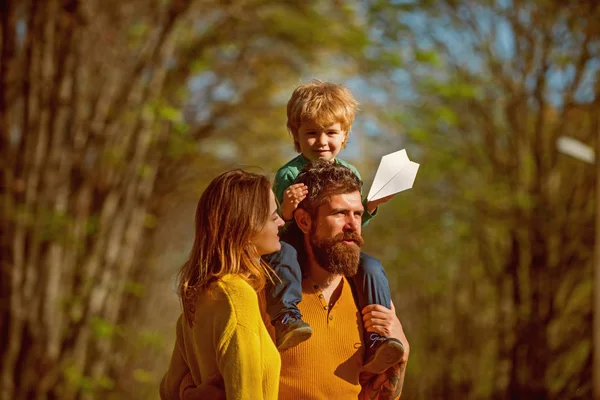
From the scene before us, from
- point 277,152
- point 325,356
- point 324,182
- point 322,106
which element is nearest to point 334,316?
point 325,356

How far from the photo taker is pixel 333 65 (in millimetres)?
19031

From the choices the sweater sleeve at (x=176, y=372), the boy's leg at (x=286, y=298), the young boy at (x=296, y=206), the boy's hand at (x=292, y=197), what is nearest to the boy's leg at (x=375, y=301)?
the young boy at (x=296, y=206)

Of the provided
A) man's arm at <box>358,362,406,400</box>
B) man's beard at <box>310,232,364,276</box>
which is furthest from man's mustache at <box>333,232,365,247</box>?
man's arm at <box>358,362,406,400</box>

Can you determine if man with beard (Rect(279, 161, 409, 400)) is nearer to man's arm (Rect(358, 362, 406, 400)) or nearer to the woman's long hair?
man's arm (Rect(358, 362, 406, 400))

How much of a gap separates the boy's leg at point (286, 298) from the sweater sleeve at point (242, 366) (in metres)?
0.30

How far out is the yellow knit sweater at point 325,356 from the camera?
4230mm

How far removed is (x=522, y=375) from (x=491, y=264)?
2335 millimetres

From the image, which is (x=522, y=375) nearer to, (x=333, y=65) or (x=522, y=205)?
(x=522, y=205)

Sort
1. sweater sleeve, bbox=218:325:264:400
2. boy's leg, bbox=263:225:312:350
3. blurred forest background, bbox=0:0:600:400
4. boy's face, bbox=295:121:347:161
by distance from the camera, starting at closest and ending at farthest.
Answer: sweater sleeve, bbox=218:325:264:400, boy's leg, bbox=263:225:312:350, boy's face, bbox=295:121:347:161, blurred forest background, bbox=0:0:600:400

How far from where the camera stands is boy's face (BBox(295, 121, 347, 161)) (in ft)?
14.6

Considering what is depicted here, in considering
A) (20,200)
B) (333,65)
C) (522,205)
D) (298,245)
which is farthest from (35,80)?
(298,245)

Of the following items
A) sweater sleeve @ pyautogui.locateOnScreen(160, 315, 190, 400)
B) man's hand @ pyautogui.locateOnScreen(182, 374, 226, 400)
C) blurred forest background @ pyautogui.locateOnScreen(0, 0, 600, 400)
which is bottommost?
man's hand @ pyautogui.locateOnScreen(182, 374, 226, 400)

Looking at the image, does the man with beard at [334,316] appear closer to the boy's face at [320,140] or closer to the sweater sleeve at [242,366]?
the boy's face at [320,140]

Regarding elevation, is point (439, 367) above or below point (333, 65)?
below
